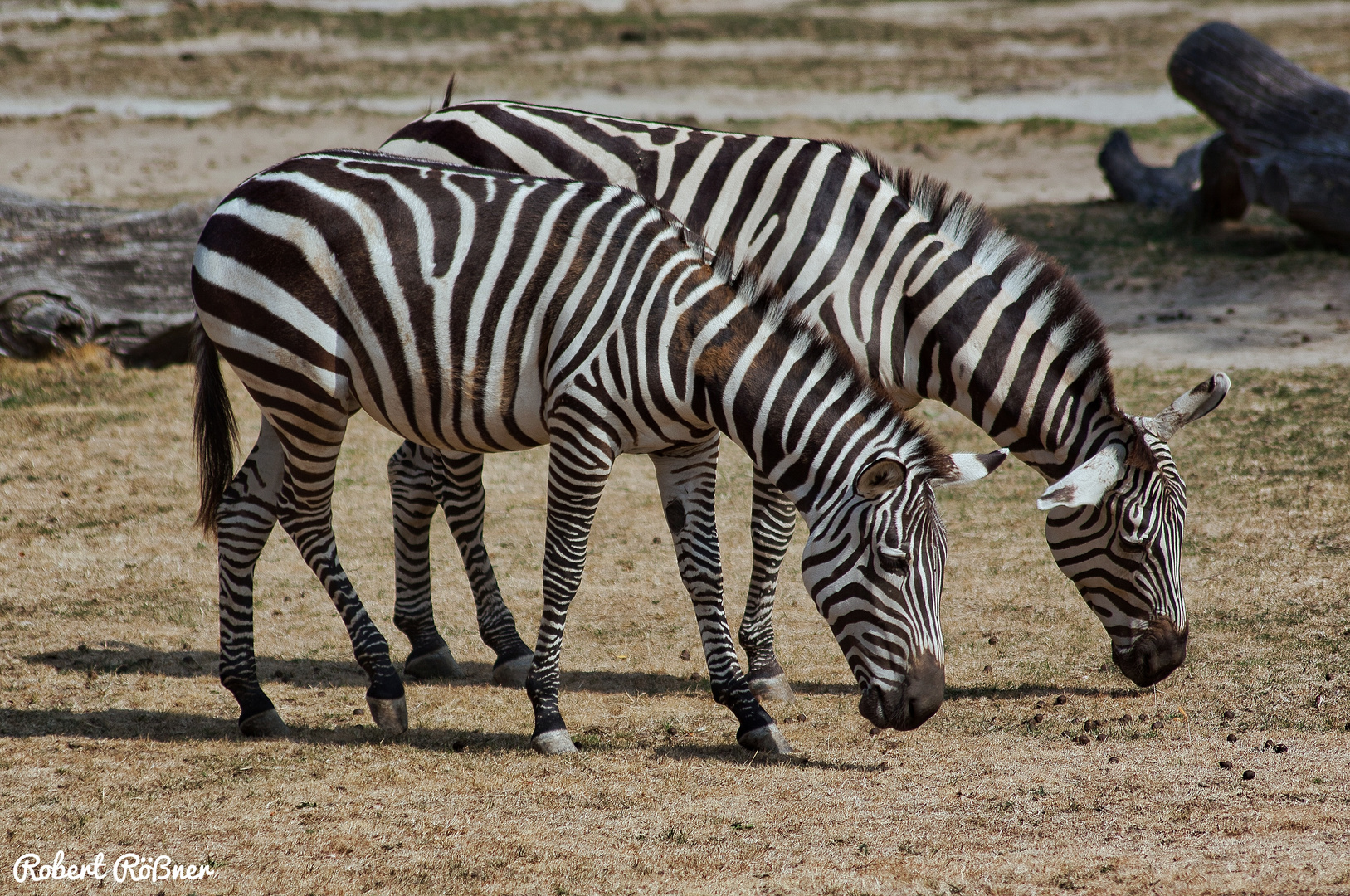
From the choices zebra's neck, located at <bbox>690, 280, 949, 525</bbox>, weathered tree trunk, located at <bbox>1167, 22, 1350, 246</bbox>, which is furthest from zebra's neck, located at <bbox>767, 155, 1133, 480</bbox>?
weathered tree trunk, located at <bbox>1167, 22, 1350, 246</bbox>

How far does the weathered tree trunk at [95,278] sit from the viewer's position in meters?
10.2

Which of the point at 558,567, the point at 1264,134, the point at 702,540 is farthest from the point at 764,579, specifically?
the point at 1264,134

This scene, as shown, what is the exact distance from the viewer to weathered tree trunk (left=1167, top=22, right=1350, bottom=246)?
1196 centimetres

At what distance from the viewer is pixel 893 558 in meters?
4.36

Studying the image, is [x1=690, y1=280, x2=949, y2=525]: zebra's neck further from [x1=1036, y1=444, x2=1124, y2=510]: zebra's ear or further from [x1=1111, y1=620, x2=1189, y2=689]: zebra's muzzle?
[x1=1111, y1=620, x2=1189, y2=689]: zebra's muzzle

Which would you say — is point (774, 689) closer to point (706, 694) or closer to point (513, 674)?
point (706, 694)

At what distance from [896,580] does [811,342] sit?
97 centimetres

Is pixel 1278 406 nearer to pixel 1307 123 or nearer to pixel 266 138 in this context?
pixel 1307 123

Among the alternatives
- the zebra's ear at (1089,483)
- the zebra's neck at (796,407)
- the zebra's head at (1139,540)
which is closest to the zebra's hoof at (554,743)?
the zebra's neck at (796,407)

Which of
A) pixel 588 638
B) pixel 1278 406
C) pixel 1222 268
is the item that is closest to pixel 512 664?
pixel 588 638

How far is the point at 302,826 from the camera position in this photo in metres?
4.28

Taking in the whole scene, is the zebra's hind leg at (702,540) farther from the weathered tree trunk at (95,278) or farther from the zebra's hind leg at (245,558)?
the weathered tree trunk at (95,278)

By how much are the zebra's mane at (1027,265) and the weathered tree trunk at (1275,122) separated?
26.9 feet

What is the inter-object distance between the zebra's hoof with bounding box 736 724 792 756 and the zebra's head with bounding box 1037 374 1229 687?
1.43 meters
